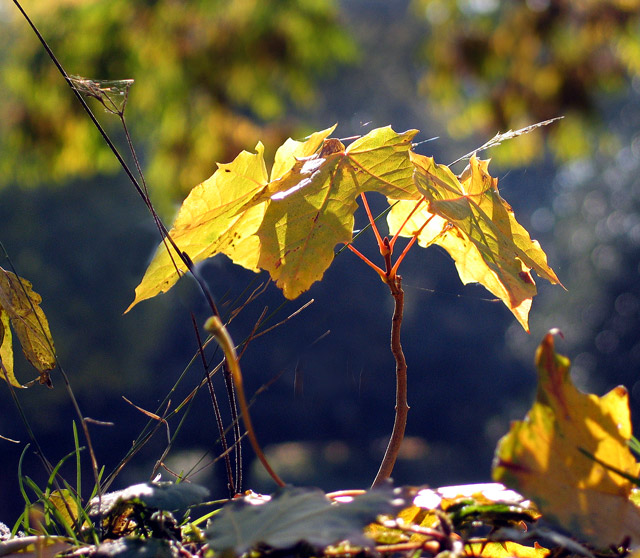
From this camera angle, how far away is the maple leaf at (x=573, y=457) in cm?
24

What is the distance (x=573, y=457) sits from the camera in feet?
0.83

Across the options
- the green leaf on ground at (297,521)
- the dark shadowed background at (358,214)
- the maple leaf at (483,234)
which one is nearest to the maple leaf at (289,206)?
the maple leaf at (483,234)

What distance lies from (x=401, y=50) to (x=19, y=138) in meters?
11.3

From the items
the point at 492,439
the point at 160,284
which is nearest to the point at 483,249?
the point at 160,284

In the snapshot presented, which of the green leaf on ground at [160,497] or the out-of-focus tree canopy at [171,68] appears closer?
the green leaf on ground at [160,497]

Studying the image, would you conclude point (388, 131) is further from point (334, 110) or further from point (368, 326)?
point (334, 110)

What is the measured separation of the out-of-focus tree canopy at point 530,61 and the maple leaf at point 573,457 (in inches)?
97.0

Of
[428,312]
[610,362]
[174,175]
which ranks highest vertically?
[174,175]

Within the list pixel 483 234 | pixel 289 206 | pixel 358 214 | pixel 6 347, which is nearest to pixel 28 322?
pixel 6 347

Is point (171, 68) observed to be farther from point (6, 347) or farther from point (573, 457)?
point (573, 457)

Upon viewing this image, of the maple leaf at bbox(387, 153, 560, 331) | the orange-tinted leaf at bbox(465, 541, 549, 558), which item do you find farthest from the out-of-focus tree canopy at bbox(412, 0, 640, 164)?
the orange-tinted leaf at bbox(465, 541, 549, 558)

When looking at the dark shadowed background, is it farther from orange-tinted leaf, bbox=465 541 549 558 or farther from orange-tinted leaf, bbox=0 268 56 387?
orange-tinted leaf, bbox=465 541 549 558

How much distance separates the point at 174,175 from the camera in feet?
9.12

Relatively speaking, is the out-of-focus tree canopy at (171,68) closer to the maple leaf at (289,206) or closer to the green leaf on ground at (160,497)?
the maple leaf at (289,206)
